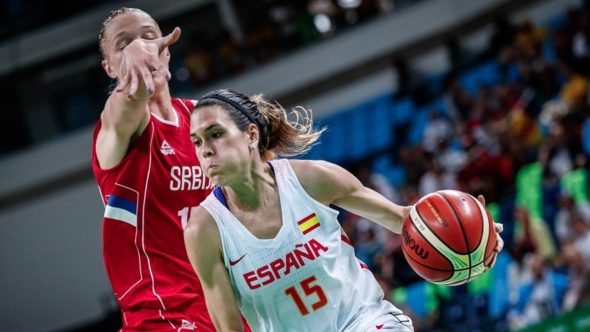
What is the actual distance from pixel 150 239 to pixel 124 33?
98 centimetres

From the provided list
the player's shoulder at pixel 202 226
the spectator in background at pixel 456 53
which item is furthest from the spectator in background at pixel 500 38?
the player's shoulder at pixel 202 226


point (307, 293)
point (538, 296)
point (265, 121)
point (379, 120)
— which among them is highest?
point (265, 121)

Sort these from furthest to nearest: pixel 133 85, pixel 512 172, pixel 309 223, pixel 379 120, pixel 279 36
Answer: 1. pixel 279 36
2. pixel 379 120
3. pixel 512 172
4. pixel 309 223
5. pixel 133 85

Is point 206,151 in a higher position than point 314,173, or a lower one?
higher

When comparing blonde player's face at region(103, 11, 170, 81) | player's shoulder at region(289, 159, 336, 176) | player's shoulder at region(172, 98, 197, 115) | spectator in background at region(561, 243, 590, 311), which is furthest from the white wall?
player's shoulder at region(289, 159, 336, 176)

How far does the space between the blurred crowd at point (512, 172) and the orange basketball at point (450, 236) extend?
4329 millimetres

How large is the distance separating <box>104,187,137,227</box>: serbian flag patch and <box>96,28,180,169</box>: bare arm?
155mm

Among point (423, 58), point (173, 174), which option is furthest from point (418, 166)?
point (173, 174)

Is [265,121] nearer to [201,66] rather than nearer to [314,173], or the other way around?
[314,173]

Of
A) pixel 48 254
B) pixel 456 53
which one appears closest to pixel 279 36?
pixel 456 53

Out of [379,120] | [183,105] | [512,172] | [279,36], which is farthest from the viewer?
[279,36]

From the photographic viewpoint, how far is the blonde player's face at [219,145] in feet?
13.0

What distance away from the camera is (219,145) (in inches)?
157

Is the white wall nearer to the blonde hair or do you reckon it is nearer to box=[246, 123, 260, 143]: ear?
the blonde hair
